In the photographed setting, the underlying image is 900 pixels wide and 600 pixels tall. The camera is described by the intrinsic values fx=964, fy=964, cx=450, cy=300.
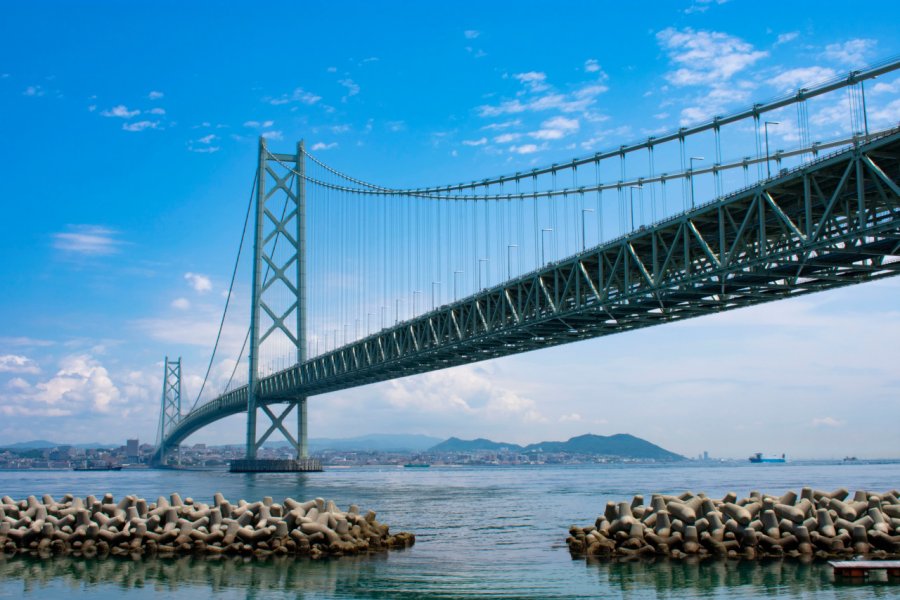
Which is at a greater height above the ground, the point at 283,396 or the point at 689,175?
the point at 689,175

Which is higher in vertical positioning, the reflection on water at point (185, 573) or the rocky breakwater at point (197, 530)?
the rocky breakwater at point (197, 530)

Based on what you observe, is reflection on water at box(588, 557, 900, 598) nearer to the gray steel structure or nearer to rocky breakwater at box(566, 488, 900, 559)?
rocky breakwater at box(566, 488, 900, 559)

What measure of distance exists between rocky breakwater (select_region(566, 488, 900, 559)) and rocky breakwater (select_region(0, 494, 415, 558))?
4446mm

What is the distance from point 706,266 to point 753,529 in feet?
46.3

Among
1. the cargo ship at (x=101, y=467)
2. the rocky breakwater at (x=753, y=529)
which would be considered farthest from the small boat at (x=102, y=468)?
the rocky breakwater at (x=753, y=529)

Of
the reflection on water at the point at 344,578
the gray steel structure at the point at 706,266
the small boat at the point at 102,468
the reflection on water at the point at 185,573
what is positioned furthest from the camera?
the small boat at the point at 102,468

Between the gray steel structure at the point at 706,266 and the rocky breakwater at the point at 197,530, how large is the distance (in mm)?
12234

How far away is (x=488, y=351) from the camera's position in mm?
45438

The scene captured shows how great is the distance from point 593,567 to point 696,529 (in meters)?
2.30

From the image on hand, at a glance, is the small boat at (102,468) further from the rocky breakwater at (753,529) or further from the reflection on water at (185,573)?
the rocky breakwater at (753,529)

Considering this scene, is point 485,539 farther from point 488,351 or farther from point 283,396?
point 283,396

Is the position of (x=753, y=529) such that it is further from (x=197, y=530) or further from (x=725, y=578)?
(x=197, y=530)

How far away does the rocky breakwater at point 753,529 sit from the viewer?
16891mm

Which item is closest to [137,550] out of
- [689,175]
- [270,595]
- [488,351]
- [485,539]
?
[270,595]
